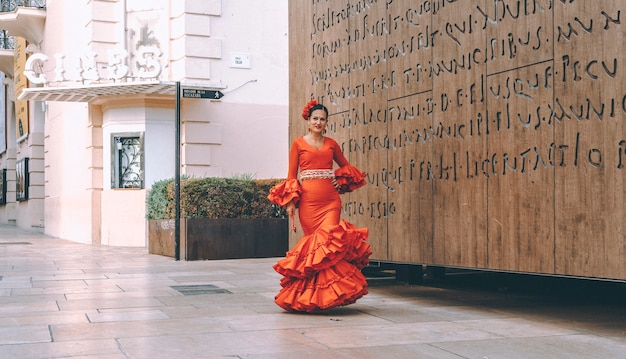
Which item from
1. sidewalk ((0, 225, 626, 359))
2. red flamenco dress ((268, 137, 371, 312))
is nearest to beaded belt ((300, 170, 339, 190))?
red flamenco dress ((268, 137, 371, 312))

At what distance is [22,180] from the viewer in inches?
1239

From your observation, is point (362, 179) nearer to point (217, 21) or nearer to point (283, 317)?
point (283, 317)

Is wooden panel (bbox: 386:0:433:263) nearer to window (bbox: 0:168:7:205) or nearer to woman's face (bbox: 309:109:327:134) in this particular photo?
woman's face (bbox: 309:109:327:134)

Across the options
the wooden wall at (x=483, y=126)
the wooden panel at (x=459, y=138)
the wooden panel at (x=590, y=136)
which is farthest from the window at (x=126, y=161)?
the wooden panel at (x=590, y=136)

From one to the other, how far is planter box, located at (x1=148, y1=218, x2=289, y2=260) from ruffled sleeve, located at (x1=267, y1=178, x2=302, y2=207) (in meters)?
7.21

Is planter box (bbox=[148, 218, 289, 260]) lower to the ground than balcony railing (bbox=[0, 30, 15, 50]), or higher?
lower

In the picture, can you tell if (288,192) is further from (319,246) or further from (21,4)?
(21,4)

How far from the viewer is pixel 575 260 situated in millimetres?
6074

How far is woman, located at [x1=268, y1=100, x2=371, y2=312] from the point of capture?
7.01 m

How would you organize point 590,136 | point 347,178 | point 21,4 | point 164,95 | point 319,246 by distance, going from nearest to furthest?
point 590,136 → point 319,246 → point 347,178 → point 164,95 → point 21,4

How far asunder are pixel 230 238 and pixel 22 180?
1942 centimetres

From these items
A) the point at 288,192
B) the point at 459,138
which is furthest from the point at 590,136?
the point at 288,192

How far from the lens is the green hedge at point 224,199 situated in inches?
572

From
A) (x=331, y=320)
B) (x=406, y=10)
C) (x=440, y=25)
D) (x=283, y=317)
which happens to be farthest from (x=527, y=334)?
(x=406, y=10)
